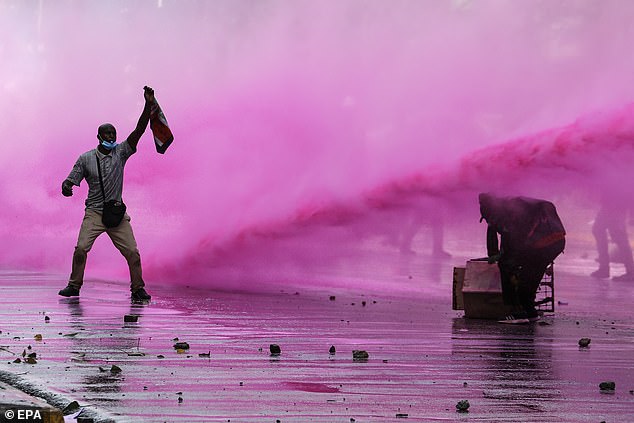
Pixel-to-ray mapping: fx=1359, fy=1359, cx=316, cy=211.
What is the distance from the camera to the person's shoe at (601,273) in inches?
1217

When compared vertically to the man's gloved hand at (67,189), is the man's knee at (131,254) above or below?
below

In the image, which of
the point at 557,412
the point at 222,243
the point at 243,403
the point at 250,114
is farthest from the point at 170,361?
the point at 250,114

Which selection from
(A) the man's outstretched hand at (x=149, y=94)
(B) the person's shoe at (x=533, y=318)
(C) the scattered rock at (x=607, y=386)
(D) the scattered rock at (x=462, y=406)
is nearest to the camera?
(D) the scattered rock at (x=462, y=406)

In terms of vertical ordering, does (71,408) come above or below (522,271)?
below

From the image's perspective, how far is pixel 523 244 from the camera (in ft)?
51.0

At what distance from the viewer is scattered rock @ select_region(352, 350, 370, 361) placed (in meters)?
10.8

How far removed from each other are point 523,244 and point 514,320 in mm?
876

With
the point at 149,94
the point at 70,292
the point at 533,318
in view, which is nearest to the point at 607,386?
the point at 533,318

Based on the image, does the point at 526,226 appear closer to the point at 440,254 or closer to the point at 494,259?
the point at 494,259

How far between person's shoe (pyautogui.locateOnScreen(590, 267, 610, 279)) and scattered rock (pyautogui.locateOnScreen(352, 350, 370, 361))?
20.6 meters

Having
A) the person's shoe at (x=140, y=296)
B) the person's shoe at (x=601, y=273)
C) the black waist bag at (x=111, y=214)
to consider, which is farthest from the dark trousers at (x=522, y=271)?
the person's shoe at (x=601, y=273)

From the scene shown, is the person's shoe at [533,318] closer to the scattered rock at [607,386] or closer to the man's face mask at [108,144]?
the man's face mask at [108,144]

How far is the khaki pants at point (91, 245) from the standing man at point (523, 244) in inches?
180

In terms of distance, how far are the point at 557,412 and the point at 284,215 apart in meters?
15.1
